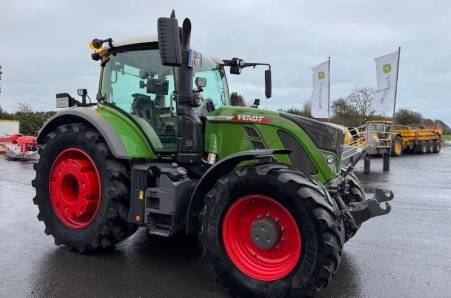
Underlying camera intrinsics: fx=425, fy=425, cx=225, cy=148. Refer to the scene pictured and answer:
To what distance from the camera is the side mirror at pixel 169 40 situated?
3848 mm

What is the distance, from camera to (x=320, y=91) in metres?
19.2

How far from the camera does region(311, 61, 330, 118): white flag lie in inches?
747

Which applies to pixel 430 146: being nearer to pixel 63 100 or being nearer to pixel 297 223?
pixel 63 100

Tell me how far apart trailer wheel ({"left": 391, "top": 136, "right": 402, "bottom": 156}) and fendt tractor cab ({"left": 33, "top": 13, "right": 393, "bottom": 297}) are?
20562mm

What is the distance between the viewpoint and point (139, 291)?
391 cm

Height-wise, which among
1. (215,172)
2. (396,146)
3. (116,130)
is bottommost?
(396,146)

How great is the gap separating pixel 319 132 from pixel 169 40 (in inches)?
69.1

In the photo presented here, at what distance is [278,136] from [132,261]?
2.13 meters

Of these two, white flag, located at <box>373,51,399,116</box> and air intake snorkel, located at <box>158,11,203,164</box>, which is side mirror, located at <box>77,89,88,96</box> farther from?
white flag, located at <box>373,51,399,116</box>

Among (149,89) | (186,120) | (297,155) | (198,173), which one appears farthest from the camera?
(149,89)

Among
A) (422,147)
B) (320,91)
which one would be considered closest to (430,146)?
(422,147)

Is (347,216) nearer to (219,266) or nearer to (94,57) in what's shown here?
→ (219,266)

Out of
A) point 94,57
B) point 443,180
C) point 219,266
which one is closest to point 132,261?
point 219,266

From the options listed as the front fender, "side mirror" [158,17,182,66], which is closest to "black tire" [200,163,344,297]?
"side mirror" [158,17,182,66]
